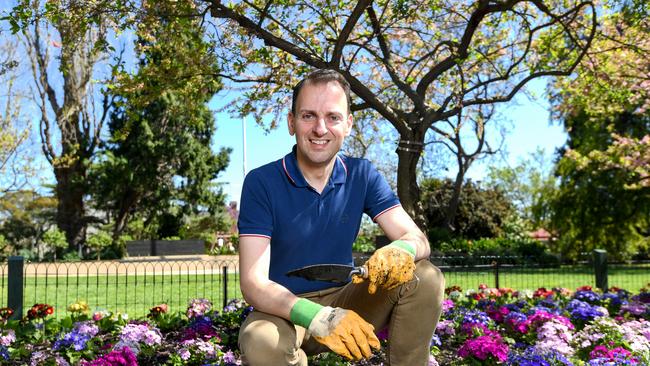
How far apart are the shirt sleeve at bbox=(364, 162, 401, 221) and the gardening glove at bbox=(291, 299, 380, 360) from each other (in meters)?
0.72

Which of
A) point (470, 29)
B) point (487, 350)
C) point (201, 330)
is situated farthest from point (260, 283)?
point (470, 29)

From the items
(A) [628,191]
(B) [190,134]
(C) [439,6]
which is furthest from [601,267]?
(B) [190,134]

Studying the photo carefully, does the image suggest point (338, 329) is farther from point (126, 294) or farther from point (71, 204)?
point (71, 204)

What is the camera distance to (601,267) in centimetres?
943

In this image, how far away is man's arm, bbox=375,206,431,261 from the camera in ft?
9.26

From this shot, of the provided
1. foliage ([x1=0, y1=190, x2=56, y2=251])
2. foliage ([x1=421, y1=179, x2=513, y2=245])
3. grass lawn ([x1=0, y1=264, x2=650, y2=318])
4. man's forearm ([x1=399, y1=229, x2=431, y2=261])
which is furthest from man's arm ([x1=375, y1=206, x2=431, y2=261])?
foliage ([x1=0, y1=190, x2=56, y2=251])

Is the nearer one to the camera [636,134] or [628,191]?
[628,191]

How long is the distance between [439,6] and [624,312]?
4.12 m

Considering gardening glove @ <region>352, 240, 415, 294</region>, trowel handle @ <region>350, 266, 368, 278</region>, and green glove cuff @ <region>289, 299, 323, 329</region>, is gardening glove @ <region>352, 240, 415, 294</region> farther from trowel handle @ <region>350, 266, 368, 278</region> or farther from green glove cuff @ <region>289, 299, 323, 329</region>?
green glove cuff @ <region>289, 299, 323, 329</region>

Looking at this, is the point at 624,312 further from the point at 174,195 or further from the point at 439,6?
the point at 174,195

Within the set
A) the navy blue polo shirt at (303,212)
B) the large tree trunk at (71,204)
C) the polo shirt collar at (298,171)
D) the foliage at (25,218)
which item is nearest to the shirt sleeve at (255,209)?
the navy blue polo shirt at (303,212)

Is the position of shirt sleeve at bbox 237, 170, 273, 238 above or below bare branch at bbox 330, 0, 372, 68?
below

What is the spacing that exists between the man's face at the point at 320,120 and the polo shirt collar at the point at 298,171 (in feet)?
0.27

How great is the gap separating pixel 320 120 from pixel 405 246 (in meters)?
0.73
